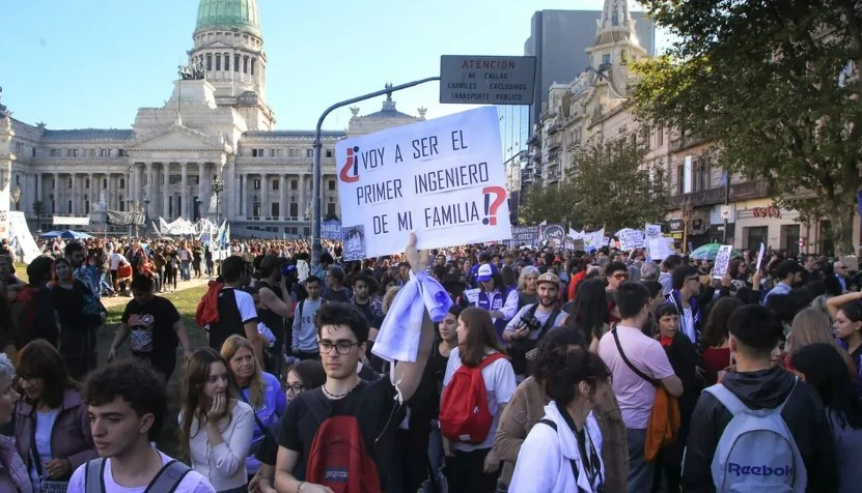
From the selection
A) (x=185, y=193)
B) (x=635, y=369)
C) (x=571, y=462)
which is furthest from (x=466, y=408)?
(x=185, y=193)

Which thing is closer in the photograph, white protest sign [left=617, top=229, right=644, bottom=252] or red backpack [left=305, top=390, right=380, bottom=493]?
red backpack [left=305, top=390, right=380, bottom=493]

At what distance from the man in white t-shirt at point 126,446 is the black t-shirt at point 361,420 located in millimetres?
560

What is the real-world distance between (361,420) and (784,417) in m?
2.06

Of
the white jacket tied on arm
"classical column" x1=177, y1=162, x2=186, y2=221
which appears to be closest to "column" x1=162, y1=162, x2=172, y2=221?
"classical column" x1=177, y1=162, x2=186, y2=221

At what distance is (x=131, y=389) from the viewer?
2.83 m

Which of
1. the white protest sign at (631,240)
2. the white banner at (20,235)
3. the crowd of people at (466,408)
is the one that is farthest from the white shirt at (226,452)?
the white banner at (20,235)

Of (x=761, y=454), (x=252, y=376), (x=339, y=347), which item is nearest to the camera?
(x=339, y=347)

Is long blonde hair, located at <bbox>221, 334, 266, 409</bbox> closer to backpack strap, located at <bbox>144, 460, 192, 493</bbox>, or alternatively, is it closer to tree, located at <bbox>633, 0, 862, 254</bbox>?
backpack strap, located at <bbox>144, 460, 192, 493</bbox>

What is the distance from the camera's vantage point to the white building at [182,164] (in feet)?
344

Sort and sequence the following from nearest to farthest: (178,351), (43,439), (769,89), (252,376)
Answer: (43,439), (252,376), (178,351), (769,89)

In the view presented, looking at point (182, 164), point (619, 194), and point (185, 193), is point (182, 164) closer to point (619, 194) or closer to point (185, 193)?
point (185, 193)

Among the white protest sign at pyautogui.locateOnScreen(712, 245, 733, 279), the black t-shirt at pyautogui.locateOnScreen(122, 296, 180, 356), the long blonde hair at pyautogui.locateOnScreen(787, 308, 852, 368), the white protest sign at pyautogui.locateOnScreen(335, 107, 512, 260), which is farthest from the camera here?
the white protest sign at pyautogui.locateOnScreen(712, 245, 733, 279)

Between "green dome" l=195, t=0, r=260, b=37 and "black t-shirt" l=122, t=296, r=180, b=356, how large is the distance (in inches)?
4987

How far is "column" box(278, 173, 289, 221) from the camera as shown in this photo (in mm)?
111750
